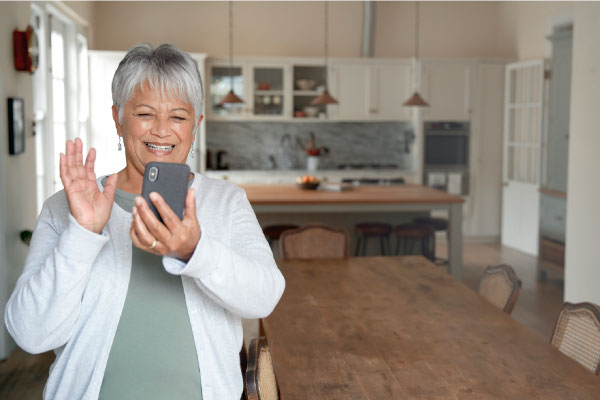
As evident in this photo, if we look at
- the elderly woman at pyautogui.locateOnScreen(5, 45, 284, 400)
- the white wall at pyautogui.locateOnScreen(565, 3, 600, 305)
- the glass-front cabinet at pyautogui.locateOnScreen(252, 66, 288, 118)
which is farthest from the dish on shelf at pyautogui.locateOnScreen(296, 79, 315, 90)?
the elderly woman at pyautogui.locateOnScreen(5, 45, 284, 400)

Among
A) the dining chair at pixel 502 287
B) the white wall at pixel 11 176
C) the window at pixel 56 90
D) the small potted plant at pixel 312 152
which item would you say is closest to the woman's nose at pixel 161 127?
the dining chair at pixel 502 287

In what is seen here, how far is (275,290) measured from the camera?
1417 millimetres

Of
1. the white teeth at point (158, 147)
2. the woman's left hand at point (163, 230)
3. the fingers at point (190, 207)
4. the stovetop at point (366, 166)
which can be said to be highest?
the white teeth at point (158, 147)

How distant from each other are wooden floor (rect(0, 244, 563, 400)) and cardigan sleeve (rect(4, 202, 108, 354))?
2.80 metres

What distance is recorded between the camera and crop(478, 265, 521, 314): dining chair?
298 cm

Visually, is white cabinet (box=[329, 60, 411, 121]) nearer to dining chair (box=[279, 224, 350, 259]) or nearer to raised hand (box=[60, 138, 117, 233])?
dining chair (box=[279, 224, 350, 259])

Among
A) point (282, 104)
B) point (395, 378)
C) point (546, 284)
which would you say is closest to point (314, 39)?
point (282, 104)

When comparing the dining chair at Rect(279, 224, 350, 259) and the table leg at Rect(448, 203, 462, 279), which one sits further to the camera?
the table leg at Rect(448, 203, 462, 279)

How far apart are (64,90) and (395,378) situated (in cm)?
586

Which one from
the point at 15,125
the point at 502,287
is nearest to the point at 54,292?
the point at 502,287

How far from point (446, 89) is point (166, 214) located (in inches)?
314

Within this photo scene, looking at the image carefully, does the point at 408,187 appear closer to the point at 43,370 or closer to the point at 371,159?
the point at 371,159

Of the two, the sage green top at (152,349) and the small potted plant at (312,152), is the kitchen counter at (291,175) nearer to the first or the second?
the small potted plant at (312,152)

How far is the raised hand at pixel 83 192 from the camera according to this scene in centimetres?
128
